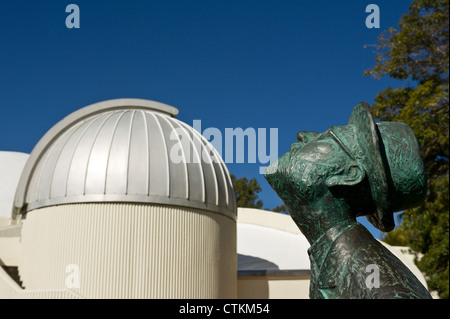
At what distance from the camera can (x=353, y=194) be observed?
2.56 meters

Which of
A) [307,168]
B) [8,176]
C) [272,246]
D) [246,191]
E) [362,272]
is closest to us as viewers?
[362,272]

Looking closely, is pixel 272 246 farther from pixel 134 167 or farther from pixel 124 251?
pixel 134 167

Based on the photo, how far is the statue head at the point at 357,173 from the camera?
2477 millimetres

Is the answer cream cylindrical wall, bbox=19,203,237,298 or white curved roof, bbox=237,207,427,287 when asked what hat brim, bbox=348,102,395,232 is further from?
white curved roof, bbox=237,207,427,287

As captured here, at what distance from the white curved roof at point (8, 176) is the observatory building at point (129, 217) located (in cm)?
1254

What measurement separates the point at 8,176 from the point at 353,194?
3302 centimetres

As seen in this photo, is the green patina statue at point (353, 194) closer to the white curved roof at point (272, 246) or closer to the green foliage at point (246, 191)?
the white curved roof at point (272, 246)

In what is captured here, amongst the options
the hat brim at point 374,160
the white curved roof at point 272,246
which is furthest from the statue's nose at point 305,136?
the white curved roof at point 272,246

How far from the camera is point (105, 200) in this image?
14.6 metres

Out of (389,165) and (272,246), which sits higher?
(272,246)

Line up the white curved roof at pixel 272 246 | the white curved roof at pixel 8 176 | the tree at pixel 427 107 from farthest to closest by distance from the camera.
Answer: the white curved roof at pixel 8 176 < the white curved roof at pixel 272 246 < the tree at pixel 427 107

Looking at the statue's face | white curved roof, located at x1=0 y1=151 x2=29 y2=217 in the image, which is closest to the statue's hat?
the statue's face

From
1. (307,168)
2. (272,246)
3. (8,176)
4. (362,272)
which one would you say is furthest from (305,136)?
(8,176)
